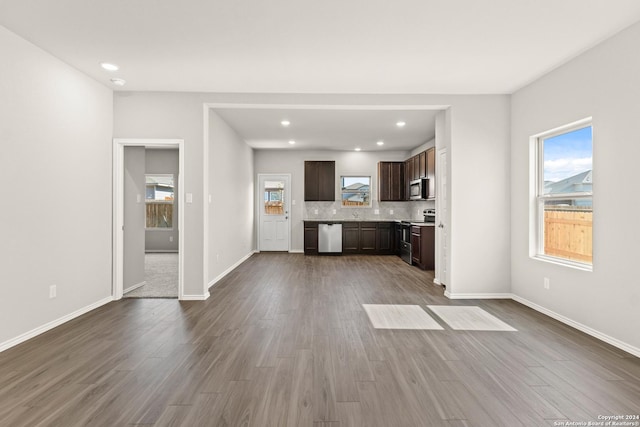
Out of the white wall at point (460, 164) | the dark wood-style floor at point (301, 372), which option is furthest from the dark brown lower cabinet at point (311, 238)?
the dark wood-style floor at point (301, 372)

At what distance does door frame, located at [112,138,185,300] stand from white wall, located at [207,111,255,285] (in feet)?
2.22

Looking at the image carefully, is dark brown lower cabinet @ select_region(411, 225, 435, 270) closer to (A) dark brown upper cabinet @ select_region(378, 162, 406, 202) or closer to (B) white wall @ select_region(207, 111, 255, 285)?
(A) dark brown upper cabinet @ select_region(378, 162, 406, 202)

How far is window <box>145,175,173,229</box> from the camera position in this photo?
9164mm

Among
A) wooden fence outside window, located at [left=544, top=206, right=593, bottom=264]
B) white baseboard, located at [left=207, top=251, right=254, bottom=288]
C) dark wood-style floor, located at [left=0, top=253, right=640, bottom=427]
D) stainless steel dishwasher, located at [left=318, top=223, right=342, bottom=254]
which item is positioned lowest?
dark wood-style floor, located at [left=0, top=253, right=640, bottom=427]

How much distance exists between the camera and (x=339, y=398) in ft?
6.97

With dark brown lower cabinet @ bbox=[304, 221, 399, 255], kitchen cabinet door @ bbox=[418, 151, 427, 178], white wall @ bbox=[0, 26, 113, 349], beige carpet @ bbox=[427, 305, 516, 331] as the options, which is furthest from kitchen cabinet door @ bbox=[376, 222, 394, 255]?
white wall @ bbox=[0, 26, 113, 349]

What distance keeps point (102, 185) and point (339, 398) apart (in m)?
3.83

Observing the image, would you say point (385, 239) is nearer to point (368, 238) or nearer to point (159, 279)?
point (368, 238)

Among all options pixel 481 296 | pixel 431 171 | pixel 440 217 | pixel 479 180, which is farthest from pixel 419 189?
pixel 481 296

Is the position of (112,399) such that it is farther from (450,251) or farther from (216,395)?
(450,251)

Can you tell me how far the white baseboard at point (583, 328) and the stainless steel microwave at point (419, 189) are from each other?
2987mm

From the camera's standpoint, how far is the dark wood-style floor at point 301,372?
1962mm

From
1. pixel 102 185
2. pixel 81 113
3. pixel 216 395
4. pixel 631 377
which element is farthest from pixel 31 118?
pixel 631 377

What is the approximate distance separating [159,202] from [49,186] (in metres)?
6.09
